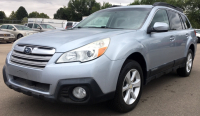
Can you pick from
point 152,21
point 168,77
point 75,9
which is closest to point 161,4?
point 152,21

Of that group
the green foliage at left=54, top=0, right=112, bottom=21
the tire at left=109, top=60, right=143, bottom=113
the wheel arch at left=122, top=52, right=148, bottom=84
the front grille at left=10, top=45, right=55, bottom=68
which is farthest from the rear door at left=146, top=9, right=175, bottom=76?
the green foliage at left=54, top=0, right=112, bottom=21

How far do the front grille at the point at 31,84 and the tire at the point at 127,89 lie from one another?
2.94 ft

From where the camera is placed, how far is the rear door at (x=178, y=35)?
432 cm

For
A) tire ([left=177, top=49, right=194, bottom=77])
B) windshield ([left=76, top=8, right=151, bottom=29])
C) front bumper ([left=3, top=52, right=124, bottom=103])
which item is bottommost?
tire ([left=177, top=49, right=194, bottom=77])

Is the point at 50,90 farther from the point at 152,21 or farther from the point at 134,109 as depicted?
the point at 152,21

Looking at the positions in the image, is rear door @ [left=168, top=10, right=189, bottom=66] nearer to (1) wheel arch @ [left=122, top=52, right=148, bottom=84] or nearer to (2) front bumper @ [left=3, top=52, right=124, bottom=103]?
(1) wheel arch @ [left=122, top=52, right=148, bottom=84]

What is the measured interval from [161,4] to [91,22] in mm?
1532

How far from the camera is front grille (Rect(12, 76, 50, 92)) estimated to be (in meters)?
2.55

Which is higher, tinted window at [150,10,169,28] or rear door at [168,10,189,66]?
tinted window at [150,10,169,28]

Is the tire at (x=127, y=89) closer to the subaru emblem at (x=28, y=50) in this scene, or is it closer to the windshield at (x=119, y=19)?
the windshield at (x=119, y=19)

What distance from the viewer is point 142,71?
3318 mm

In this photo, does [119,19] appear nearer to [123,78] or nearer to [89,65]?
[123,78]

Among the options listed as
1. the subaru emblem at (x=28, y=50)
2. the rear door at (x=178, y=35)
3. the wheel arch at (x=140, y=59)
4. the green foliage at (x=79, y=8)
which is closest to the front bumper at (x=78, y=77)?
the subaru emblem at (x=28, y=50)

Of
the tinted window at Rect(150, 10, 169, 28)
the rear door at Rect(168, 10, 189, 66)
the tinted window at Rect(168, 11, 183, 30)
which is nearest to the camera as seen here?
the tinted window at Rect(150, 10, 169, 28)
